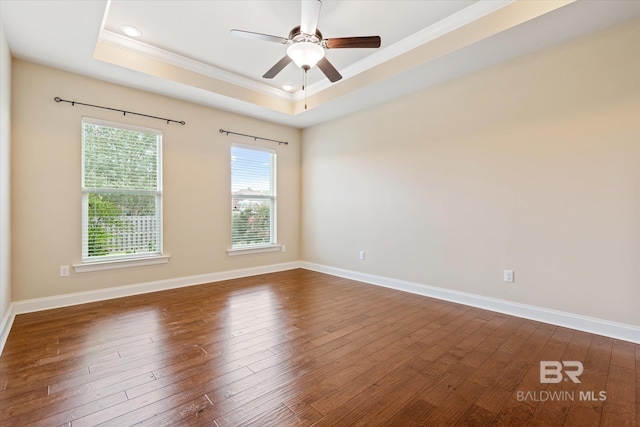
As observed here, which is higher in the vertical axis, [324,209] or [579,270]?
[324,209]

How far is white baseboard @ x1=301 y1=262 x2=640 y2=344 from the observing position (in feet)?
8.41

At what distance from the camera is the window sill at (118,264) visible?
351 centimetres

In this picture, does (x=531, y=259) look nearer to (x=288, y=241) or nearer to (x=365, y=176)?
(x=365, y=176)

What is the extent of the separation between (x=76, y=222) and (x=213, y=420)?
3.19 metres

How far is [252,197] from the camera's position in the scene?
516cm

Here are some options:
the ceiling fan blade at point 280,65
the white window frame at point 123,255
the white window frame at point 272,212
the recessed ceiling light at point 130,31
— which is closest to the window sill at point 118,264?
the white window frame at point 123,255

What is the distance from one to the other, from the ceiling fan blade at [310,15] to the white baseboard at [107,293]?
3587mm

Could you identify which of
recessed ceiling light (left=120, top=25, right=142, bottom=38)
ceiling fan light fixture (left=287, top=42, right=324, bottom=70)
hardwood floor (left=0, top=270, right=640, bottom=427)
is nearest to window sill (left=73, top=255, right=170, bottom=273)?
hardwood floor (left=0, top=270, right=640, bottom=427)

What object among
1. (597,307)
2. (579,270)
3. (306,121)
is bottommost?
(597,307)

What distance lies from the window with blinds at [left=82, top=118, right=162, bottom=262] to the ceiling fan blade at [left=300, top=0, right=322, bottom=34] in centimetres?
270

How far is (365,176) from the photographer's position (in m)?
4.69

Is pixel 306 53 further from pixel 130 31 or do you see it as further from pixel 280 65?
pixel 130 31

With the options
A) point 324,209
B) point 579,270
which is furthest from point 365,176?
point 579,270

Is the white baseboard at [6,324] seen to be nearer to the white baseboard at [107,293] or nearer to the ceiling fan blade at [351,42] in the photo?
the white baseboard at [107,293]
